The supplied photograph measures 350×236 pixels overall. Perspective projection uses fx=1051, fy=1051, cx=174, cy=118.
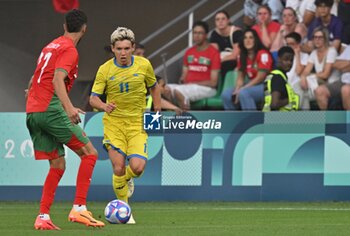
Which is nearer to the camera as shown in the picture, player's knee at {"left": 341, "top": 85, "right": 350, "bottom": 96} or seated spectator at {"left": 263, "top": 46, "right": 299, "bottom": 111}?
player's knee at {"left": 341, "top": 85, "right": 350, "bottom": 96}

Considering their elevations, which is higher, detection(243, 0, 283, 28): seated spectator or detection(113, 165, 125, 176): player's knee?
detection(243, 0, 283, 28): seated spectator

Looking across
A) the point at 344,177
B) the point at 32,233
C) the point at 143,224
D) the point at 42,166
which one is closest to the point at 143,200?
the point at 42,166

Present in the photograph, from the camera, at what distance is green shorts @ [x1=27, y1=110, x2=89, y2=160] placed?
1095 cm

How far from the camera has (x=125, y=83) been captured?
12359 mm

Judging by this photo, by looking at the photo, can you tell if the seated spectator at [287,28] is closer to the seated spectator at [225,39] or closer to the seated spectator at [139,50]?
the seated spectator at [225,39]

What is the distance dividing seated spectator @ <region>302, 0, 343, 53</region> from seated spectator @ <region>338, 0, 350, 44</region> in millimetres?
85

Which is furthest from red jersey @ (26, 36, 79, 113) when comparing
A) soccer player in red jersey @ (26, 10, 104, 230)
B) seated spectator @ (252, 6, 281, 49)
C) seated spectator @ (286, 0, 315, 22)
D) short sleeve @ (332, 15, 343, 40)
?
seated spectator @ (286, 0, 315, 22)

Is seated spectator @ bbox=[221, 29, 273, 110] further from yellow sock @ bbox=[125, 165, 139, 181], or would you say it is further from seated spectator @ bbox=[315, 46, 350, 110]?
yellow sock @ bbox=[125, 165, 139, 181]

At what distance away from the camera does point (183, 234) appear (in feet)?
32.8

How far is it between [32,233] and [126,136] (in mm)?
2578

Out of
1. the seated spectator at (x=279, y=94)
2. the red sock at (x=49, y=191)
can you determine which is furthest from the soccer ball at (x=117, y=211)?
the seated spectator at (x=279, y=94)

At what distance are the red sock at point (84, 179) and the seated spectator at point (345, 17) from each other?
7389 millimetres

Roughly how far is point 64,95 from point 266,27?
7910 mm

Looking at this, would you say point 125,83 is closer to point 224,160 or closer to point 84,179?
point 84,179
